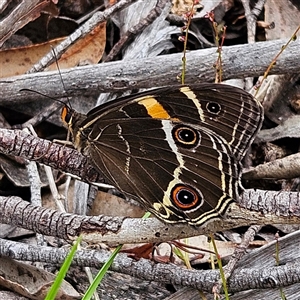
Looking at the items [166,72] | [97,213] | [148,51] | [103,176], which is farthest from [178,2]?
[103,176]

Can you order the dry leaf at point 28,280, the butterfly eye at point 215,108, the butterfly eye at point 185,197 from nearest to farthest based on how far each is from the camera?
the butterfly eye at point 185,197, the butterfly eye at point 215,108, the dry leaf at point 28,280

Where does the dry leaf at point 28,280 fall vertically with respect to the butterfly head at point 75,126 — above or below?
below

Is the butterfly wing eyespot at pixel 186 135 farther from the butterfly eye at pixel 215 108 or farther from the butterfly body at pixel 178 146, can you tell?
the butterfly eye at pixel 215 108

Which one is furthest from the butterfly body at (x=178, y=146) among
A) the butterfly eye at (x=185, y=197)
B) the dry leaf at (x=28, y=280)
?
the dry leaf at (x=28, y=280)

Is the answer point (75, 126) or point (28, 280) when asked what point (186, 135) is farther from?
point (28, 280)

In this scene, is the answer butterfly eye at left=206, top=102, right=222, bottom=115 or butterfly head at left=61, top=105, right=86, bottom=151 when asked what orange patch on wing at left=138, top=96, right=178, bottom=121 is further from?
butterfly head at left=61, top=105, right=86, bottom=151

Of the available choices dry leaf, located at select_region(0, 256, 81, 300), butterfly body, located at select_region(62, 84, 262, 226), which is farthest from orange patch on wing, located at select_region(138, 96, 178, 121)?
dry leaf, located at select_region(0, 256, 81, 300)

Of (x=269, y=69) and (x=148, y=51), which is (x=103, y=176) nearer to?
(x=269, y=69)
